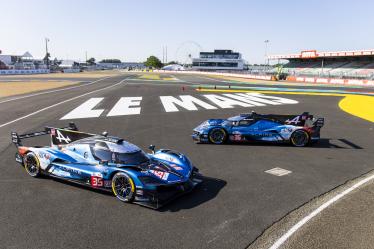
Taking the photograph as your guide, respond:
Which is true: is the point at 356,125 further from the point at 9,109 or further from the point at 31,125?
the point at 9,109

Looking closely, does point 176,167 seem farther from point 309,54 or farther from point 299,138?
point 309,54

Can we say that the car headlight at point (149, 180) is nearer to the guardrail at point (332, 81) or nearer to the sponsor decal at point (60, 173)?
the sponsor decal at point (60, 173)

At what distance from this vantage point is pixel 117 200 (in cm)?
797

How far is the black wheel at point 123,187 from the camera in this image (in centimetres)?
773

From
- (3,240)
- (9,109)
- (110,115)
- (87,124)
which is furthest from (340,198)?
(9,109)

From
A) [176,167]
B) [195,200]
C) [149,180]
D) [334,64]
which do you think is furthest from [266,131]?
[334,64]

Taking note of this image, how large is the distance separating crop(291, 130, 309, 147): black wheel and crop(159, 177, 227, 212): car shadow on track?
5534mm

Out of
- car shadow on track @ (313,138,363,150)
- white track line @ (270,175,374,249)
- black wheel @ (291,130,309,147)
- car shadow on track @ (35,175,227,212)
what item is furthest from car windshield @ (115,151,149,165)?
car shadow on track @ (313,138,363,150)

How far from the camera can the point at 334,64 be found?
89.6 m

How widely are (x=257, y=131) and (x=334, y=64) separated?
86799 millimetres

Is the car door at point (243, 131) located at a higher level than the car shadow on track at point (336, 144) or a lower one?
higher

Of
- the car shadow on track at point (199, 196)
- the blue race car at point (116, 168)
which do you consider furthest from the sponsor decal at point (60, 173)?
the car shadow on track at point (199, 196)

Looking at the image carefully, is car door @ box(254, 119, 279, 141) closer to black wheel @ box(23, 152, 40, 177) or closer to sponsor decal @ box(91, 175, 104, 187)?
sponsor decal @ box(91, 175, 104, 187)

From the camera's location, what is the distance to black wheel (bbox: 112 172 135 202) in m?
7.73
